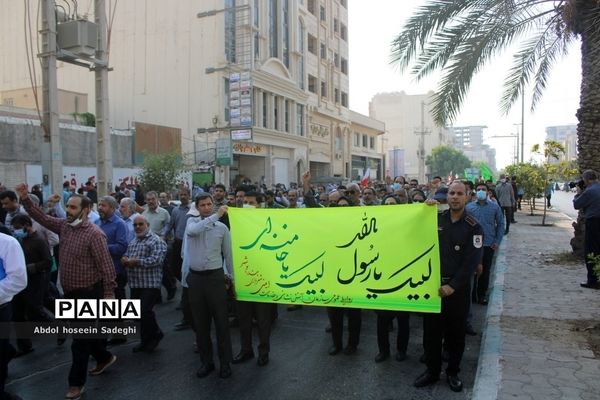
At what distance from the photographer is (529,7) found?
968 centimetres

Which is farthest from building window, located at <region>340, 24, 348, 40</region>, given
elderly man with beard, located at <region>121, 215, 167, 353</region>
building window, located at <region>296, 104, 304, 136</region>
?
elderly man with beard, located at <region>121, 215, 167, 353</region>

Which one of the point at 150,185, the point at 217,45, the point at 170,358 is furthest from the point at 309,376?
the point at 217,45

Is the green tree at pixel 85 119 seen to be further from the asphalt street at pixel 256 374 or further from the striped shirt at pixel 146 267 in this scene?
the striped shirt at pixel 146 267

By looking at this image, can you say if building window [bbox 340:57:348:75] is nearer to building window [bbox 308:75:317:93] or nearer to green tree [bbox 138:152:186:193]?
building window [bbox 308:75:317:93]

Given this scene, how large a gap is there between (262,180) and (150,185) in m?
14.2

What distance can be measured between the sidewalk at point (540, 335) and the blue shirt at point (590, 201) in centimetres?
123

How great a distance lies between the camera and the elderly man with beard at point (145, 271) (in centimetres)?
562

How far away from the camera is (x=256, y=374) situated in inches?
198

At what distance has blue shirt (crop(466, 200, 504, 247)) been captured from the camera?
7.48 meters

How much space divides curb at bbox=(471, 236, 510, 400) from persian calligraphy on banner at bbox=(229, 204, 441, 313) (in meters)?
0.76

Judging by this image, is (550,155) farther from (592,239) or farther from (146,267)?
(146,267)

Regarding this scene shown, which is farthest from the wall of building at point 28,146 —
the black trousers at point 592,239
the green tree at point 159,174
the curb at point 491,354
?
the black trousers at point 592,239

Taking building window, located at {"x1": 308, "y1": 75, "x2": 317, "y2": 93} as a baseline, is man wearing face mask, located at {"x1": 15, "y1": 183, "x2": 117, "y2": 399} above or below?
below

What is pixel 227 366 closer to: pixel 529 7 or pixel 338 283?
pixel 338 283
